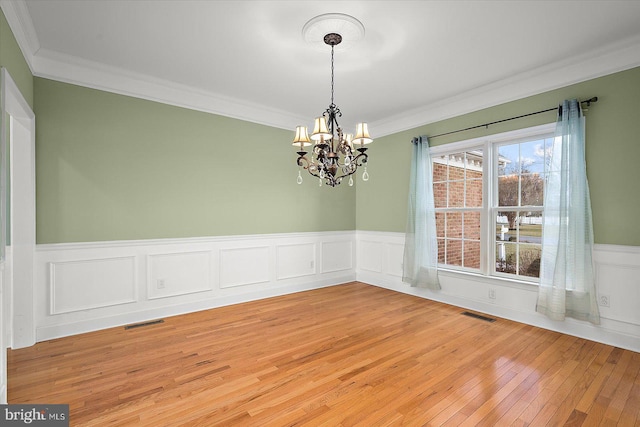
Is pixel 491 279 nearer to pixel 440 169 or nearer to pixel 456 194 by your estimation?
pixel 456 194

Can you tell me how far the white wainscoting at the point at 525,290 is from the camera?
3.01 metres

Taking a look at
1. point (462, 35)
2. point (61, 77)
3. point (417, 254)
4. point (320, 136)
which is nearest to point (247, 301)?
point (417, 254)

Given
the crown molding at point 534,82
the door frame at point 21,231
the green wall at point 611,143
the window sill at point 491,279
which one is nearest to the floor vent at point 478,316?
the window sill at point 491,279

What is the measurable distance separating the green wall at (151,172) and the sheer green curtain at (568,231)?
10.8ft

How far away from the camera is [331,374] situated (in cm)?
256

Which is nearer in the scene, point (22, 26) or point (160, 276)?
point (22, 26)

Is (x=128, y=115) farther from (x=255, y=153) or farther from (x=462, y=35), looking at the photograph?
(x=462, y=35)

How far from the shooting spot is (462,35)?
2859mm

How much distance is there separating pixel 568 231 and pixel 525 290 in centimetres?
84

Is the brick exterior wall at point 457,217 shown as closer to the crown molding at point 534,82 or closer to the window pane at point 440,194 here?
the window pane at point 440,194

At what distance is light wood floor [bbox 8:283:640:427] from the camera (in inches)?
80.9

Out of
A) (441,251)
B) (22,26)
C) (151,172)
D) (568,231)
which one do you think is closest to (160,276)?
(151,172)

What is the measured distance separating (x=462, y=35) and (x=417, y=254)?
9.28ft

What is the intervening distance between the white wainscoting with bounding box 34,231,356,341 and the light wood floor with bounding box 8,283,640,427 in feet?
0.91
